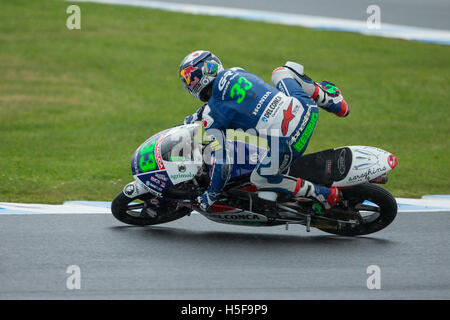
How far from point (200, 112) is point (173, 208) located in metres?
0.98

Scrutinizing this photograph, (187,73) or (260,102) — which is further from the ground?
(187,73)

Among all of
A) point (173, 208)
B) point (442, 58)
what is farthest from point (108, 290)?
point (442, 58)

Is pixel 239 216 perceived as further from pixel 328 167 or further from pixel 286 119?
pixel 286 119

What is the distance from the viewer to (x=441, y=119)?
11594mm

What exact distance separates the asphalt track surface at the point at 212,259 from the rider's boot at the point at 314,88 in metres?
1.22

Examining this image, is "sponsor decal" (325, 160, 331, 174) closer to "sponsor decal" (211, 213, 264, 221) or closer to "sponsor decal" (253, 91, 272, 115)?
"sponsor decal" (211, 213, 264, 221)

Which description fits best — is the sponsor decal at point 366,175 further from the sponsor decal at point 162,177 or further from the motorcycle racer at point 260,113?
the sponsor decal at point 162,177

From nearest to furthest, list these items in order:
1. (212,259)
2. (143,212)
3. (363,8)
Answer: (212,259)
(143,212)
(363,8)

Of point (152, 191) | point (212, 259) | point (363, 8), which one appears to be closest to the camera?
point (212, 259)

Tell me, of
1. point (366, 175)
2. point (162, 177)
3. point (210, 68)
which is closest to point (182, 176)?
point (162, 177)

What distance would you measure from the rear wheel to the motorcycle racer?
0.44m

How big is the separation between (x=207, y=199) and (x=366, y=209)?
150 cm

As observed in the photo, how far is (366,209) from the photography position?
20.4ft
